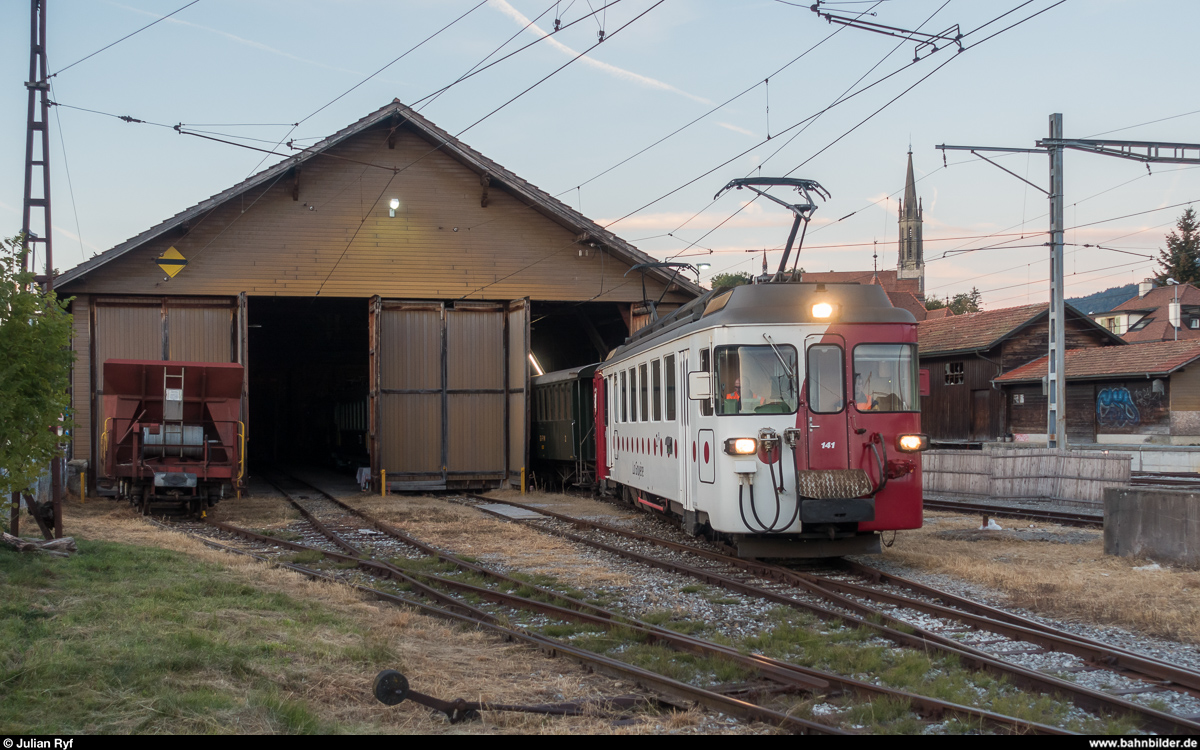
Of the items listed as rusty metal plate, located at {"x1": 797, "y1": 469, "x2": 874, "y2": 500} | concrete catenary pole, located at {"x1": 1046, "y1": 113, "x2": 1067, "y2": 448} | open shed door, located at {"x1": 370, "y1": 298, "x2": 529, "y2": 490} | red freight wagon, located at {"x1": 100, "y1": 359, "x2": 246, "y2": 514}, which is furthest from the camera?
open shed door, located at {"x1": 370, "y1": 298, "x2": 529, "y2": 490}

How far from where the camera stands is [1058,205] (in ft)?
67.8

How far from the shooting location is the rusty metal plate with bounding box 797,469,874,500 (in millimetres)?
10312

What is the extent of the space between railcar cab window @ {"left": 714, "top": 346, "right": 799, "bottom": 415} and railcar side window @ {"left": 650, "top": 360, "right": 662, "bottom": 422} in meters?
2.73

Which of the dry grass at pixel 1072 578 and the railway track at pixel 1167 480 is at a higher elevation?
the railway track at pixel 1167 480

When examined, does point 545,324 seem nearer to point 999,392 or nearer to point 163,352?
point 163,352

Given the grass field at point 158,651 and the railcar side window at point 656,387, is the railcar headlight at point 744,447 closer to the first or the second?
the railcar side window at point 656,387

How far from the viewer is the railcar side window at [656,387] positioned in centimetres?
1340

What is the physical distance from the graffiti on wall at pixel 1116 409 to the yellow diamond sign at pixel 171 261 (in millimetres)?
33371

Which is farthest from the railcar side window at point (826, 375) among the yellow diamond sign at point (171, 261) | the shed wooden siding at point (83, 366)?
the shed wooden siding at point (83, 366)

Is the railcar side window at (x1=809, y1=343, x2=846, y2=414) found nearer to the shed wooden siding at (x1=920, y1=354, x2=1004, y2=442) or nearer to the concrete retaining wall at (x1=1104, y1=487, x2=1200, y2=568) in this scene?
the concrete retaining wall at (x1=1104, y1=487, x2=1200, y2=568)

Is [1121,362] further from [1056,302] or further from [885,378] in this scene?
[885,378]

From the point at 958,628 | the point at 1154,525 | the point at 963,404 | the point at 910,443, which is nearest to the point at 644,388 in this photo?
the point at 910,443

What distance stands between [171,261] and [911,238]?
10803 cm

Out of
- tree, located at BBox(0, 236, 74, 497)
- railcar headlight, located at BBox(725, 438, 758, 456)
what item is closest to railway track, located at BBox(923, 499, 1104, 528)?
railcar headlight, located at BBox(725, 438, 758, 456)
